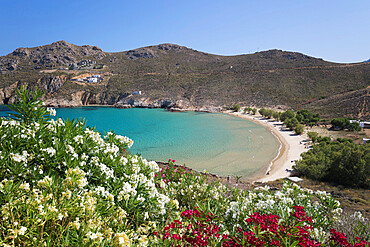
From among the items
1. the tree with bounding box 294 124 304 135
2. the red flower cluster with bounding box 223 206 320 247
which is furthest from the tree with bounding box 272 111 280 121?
the red flower cluster with bounding box 223 206 320 247

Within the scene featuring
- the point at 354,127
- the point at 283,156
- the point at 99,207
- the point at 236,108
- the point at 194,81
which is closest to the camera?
the point at 99,207

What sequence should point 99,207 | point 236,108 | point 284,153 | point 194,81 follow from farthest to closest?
point 194,81, point 236,108, point 284,153, point 99,207

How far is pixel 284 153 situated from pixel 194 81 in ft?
194

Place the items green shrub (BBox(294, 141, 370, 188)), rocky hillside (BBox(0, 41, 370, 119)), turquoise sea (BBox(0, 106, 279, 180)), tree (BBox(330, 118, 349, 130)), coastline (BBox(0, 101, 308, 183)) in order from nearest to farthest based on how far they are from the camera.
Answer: green shrub (BBox(294, 141, 370, 188))
coastline (BBox(0, 101, 308, 183))
turquoise sea (BBox(0, 106, 279, 180))
tree (BBox(330, 118, 349, 130))
rocky hillside (BBox(0, 41, 370, 119))

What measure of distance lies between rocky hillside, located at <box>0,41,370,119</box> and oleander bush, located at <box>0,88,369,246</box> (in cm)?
4471

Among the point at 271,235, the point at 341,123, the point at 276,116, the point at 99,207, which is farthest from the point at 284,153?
the point at 99,207

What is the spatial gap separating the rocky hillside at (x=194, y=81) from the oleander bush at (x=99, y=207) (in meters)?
44.7

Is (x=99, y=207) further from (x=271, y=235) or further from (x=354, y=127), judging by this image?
(x=354, y=127)

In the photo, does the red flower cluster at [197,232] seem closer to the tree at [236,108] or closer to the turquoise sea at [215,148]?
the turquoise sea at [215,148]

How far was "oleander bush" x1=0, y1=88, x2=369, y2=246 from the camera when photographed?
2.10 meters

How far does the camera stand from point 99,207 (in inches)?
103

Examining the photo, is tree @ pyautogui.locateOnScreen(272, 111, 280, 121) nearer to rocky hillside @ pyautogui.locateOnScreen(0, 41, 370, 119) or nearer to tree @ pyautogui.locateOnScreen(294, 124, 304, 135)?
rocky hillside @ pyautogui.locateOnScreen(0, 41, 370, 119)

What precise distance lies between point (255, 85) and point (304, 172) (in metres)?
55.4

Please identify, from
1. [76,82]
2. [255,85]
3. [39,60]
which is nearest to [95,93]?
[76,82]
